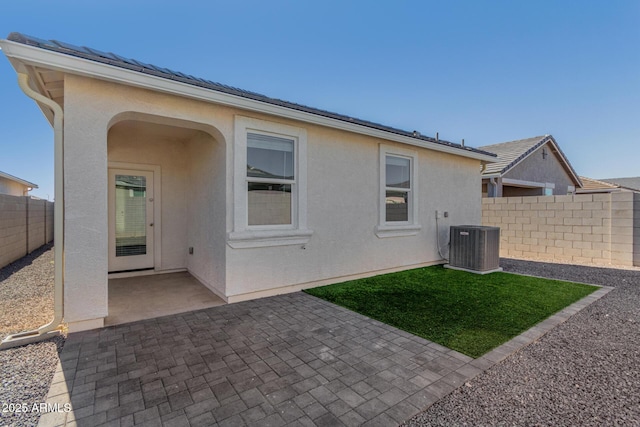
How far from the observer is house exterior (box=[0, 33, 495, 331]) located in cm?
387

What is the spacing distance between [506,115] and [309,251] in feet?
49.7

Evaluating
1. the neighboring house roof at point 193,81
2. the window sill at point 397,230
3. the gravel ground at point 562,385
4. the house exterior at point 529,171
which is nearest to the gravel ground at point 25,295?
the neighboring house roof at point 193,81

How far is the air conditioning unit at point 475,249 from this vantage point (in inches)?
293

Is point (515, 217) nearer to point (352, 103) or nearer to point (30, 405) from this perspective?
point (352, 103)

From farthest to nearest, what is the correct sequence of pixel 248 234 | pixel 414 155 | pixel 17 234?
pixel 17 234 < pixel 414 155 < pixel 248 234

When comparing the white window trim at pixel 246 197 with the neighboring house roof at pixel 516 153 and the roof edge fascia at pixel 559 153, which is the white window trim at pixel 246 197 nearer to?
the neighboring house roof at pixel 516 153

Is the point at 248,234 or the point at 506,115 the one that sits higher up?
the point at 506,115

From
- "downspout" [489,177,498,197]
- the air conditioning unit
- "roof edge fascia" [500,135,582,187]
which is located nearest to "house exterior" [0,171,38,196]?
the air conditioning unit

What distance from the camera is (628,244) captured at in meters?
8.32

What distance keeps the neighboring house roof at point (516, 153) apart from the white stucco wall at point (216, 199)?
6.27 metres

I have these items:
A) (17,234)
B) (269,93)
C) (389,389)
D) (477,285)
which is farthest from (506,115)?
(17,234)

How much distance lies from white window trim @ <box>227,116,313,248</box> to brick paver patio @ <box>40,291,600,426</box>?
1466mm

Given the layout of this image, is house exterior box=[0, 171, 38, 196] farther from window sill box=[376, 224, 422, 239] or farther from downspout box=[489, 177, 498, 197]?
downspout box=[489, 177, 498, 197]

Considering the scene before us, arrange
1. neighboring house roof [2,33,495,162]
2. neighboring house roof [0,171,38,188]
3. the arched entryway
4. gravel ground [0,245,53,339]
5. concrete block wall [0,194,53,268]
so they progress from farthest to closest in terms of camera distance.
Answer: neighboring house roof [0,171,38,188] → concrete block wall [0,194,53,268] → the arched entryway → gravel ground [0,245,53,339] → neighboring house roof [2,33,495,162]
